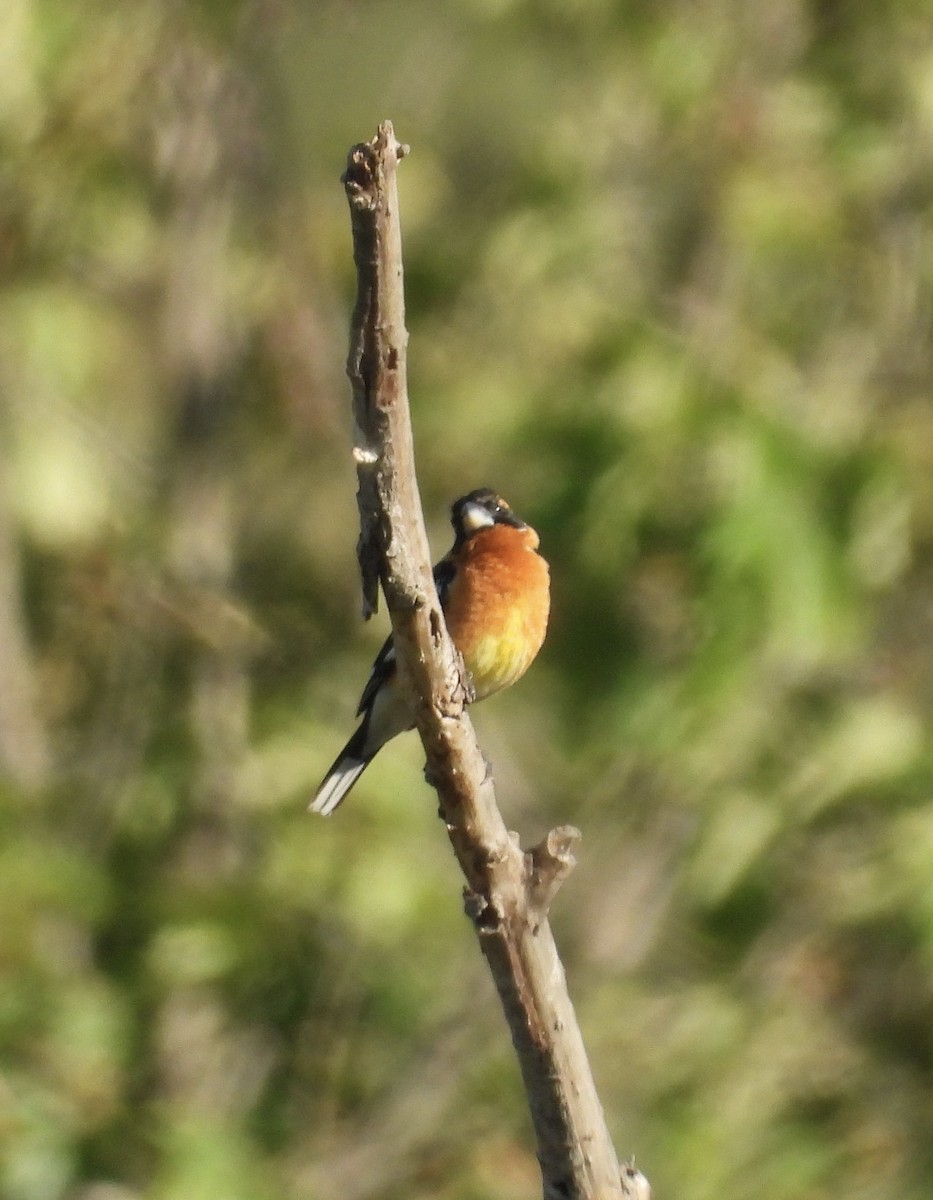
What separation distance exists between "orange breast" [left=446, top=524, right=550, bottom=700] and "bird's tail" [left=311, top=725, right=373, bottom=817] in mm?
490

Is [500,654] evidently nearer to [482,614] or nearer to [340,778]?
[482,614]

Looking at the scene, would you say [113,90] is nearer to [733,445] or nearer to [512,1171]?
[733,445]

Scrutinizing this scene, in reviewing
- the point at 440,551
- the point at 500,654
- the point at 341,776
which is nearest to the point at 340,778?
the point at 341,776

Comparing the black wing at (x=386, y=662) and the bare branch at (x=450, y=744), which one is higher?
the black wing at (x=386, y=662)

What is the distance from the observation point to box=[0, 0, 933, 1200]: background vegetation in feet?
19.9

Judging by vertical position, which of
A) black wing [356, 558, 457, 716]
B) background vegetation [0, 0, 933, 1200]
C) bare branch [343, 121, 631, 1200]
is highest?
background vegetation [0, 0, 933, 1200]

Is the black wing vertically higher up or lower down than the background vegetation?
lower down

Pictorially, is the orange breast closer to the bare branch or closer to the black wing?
the black wing

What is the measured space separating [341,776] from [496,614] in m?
0.76

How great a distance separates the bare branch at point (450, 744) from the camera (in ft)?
8.58

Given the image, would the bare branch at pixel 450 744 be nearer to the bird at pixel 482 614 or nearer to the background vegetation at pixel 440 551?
the bird at pixel 482 614

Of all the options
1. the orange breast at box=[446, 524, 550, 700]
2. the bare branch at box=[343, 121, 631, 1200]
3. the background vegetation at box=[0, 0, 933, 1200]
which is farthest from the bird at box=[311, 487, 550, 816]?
the bare branch at box=[343, 121, 631, 1200]

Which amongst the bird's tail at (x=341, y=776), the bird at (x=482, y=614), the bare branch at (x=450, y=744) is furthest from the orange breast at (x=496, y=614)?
the bare branch at (x=450, y=744)

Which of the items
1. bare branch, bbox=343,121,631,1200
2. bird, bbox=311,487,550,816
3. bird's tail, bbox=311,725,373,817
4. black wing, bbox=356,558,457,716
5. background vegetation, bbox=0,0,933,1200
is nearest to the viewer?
bare branch, bbox=343,121,631,1200
